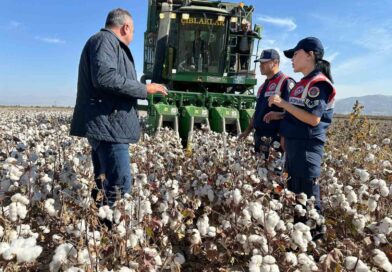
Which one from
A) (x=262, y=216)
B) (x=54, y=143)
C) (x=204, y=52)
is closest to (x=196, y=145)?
(x=54, y=143)

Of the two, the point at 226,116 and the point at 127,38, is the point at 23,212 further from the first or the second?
the point at 226,116

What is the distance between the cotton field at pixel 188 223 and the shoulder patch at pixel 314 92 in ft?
2.50

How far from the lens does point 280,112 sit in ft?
16.3

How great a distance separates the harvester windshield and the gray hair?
349 inches

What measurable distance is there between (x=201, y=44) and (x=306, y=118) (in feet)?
31.6

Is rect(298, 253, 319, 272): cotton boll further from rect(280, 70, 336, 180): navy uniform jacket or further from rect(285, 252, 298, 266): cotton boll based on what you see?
rect(280, 70, 336, 180): navy uniform jacket

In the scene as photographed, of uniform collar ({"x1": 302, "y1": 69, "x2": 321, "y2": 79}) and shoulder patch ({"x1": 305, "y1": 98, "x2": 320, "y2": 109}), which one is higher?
uniform collar ({"x1": 302, "y1": 69, "x2": 321, "y2": 79})

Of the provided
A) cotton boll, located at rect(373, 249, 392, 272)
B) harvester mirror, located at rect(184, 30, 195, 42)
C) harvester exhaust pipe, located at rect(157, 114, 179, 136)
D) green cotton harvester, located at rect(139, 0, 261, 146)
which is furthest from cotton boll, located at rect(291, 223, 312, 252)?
harvester mirror, located at rect(184, 30, 195, 42)

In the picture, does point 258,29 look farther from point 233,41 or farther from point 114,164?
point 114,164

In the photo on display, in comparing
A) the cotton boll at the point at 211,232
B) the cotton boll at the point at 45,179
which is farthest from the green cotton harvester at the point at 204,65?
the cotton boll at the point at 211,232

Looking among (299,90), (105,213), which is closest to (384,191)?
(299,90)

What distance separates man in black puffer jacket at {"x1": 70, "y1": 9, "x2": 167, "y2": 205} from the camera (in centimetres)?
363

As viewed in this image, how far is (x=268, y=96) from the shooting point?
5.14 metres

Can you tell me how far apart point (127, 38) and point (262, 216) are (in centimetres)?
211
